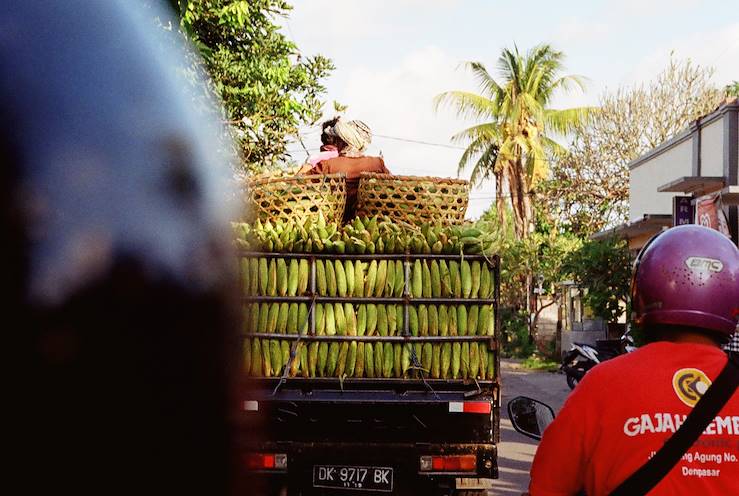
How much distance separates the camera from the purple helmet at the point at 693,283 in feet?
7.22

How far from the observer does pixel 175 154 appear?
2.99 ft

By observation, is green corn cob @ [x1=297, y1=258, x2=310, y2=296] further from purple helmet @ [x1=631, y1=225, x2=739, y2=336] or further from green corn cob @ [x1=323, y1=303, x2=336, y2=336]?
purple helmet @ [x1=631, y1=225, x2=739, y2=336]

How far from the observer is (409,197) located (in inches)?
251

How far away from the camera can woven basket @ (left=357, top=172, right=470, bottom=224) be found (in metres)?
6.32

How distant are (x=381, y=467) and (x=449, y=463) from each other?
41cm

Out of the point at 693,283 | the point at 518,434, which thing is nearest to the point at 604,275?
the point at 518,434

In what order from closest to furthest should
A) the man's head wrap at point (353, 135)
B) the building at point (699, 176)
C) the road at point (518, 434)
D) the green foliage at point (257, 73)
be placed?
the man's head wrap at point (353, 135), the road at point (518, 434), the green foliage at point (257, 73), the building at point (699, 176)

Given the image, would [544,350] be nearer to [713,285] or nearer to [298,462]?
[298,462]

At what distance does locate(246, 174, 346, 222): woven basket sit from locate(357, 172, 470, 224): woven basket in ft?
0.91

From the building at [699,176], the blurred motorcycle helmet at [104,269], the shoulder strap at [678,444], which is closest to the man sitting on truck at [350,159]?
the shoulder strap at [678,444]

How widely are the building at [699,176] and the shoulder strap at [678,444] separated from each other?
14.0 m

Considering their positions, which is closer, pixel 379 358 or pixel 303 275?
pixel 379 358

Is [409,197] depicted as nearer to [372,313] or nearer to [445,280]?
[445,280]

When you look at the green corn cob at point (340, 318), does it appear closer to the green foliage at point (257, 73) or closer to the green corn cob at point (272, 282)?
the green corn cob at point (272, 282)
